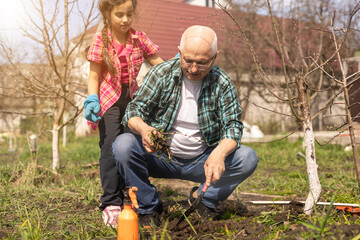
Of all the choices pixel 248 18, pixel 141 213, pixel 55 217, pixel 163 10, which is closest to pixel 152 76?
pixel 141 213

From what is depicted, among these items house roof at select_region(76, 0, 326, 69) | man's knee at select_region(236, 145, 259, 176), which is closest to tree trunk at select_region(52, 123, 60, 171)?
man's knee at select_region(236, 145, 259, 176)

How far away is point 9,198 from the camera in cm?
351

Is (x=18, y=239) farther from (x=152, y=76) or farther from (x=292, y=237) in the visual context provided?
(x=292, y=237)

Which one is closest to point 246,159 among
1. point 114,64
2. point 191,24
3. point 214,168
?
point 214,168

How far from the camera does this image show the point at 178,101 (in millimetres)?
2842

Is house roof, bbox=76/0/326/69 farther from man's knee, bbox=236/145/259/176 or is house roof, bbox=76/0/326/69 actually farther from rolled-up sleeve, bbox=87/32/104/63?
man's knee, bbox=236/145/259/176

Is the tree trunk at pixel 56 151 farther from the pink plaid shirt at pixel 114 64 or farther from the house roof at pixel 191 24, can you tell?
the house roof at pixel 191 24

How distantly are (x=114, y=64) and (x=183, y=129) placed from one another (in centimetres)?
84

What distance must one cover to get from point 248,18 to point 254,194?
7941 mm

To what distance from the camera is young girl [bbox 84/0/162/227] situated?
9.99ft

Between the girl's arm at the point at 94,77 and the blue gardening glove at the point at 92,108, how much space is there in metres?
0.14

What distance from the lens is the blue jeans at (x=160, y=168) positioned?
2734 mm

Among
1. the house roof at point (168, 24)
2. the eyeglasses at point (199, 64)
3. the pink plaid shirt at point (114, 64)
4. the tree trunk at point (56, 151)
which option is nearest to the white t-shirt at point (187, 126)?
the eyeglasses at point (199, 64)

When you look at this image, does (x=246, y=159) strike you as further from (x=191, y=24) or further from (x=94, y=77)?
(x=191, y=24)
